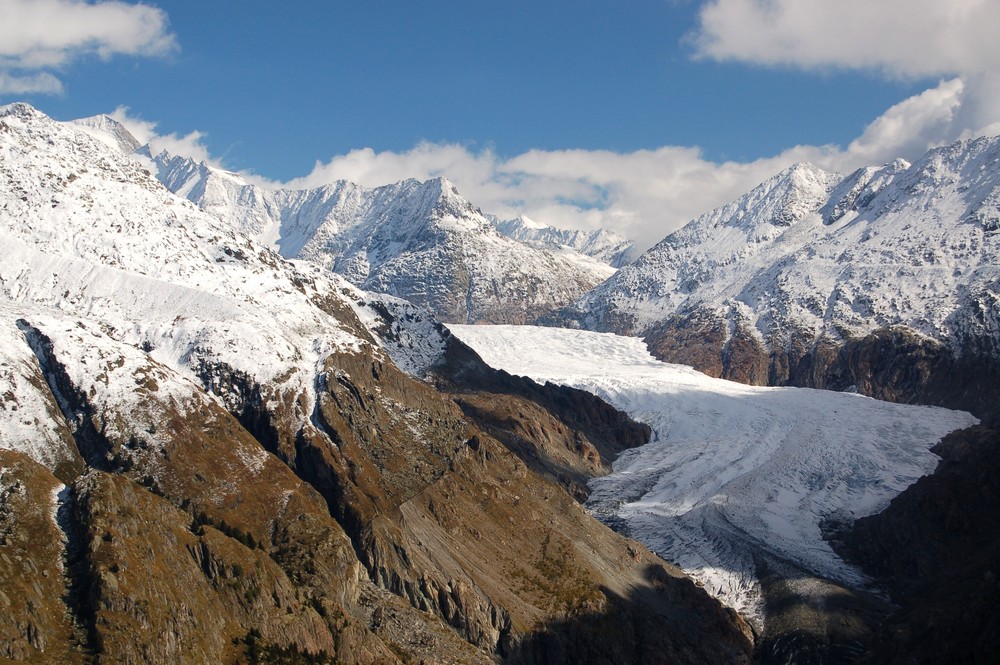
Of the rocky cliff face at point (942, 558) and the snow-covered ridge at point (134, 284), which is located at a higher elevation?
the snow-covered ridge at point (134, 284)

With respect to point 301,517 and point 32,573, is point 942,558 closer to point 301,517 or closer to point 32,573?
point 301,517

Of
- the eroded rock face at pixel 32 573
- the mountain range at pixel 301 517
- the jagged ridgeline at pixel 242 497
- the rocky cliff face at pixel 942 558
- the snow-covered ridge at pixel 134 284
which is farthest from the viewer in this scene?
the snow-covered ridge at pixel 134 284

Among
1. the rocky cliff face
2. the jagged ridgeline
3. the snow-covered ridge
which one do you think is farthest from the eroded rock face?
the rocky cliff face

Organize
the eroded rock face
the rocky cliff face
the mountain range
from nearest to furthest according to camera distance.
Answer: the eroded rock face → the mountain range → the rocky cliff face

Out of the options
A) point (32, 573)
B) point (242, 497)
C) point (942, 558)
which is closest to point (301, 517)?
point (242, 497)

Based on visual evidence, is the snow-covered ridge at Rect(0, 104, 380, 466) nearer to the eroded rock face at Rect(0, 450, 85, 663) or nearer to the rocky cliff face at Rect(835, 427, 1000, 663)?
the eroded rock face at Rect(0, 450, 85, 663)

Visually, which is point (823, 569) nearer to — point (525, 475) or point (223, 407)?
point (525, 475)

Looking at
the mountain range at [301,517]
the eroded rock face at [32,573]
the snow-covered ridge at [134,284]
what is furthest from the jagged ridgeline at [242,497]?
the snow-covered ridge at [134,284]

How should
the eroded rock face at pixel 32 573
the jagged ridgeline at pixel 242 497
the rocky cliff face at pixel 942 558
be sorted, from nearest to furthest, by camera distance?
1. the eroded rock face at pixel 32 573
2. the jagged ridgeline at pixel 242 497
3. the rocky cliff face at pixel 942 558

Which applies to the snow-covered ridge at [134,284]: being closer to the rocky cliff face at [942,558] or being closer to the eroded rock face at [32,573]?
the eroded rock face at [32,573]
